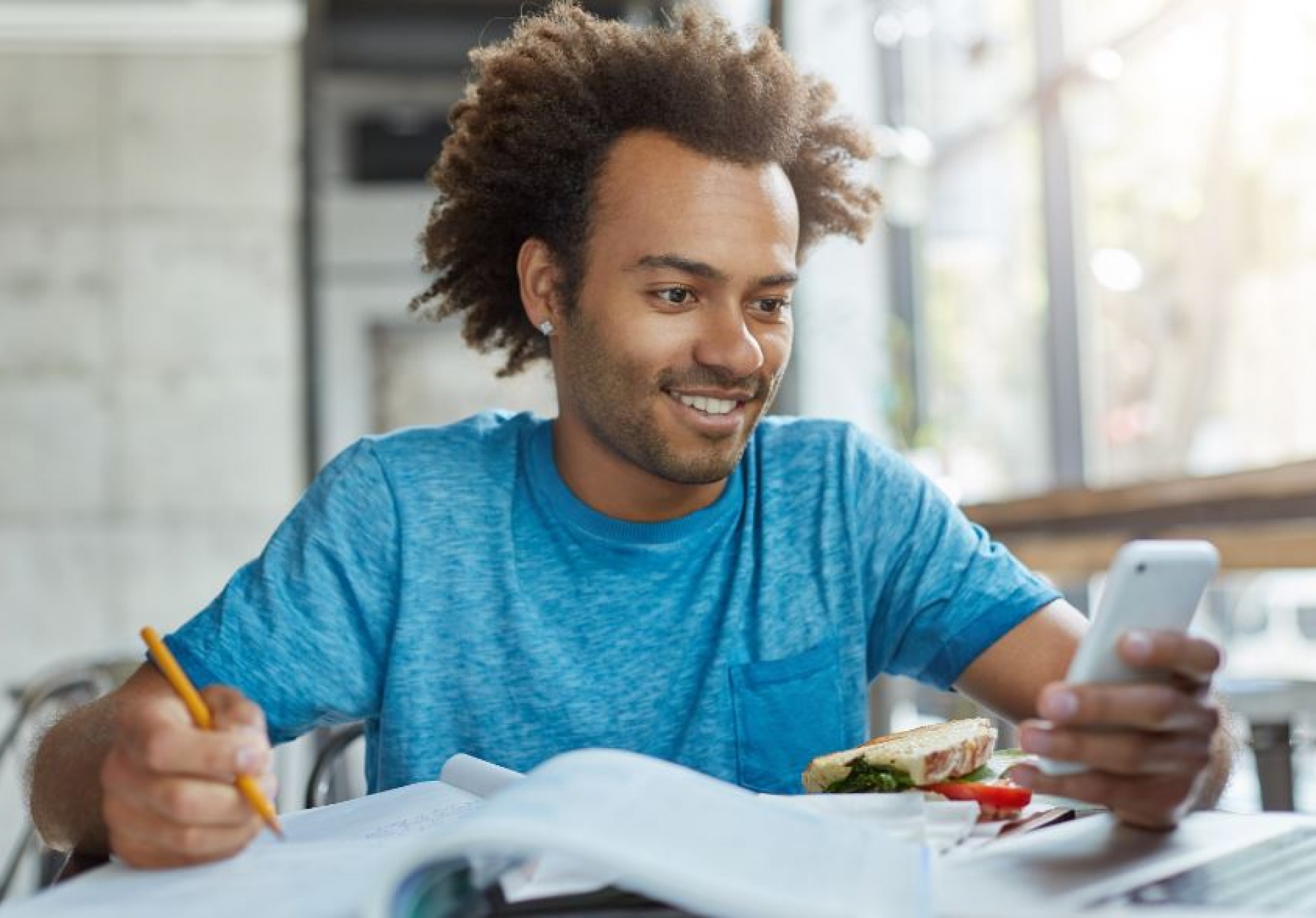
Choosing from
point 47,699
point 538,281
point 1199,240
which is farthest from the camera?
point 1199,240

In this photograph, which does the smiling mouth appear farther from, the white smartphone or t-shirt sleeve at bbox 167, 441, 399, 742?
the white smartphone

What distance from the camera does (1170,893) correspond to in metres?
0.73

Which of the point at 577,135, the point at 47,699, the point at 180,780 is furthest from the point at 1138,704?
the point at 47,699

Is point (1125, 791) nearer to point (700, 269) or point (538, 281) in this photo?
point (700, 269)

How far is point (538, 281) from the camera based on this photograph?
1.60 m

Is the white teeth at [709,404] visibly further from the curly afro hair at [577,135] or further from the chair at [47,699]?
the chair at [47,699]

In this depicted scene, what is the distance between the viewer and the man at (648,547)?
1.34 meters

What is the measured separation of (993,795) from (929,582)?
0.48m

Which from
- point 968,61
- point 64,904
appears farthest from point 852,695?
point 968,61

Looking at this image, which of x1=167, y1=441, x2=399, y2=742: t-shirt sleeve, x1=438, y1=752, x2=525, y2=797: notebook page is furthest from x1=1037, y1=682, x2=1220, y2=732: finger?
x1=167, y1=441, x2=399, y2=742: t-shirt sleeve

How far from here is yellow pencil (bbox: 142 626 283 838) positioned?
836 millimetres

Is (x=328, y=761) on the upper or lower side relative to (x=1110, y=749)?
lower

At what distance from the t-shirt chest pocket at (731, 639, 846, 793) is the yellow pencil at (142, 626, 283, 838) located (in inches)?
20.8

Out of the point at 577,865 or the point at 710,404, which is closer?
the point at 577,865
